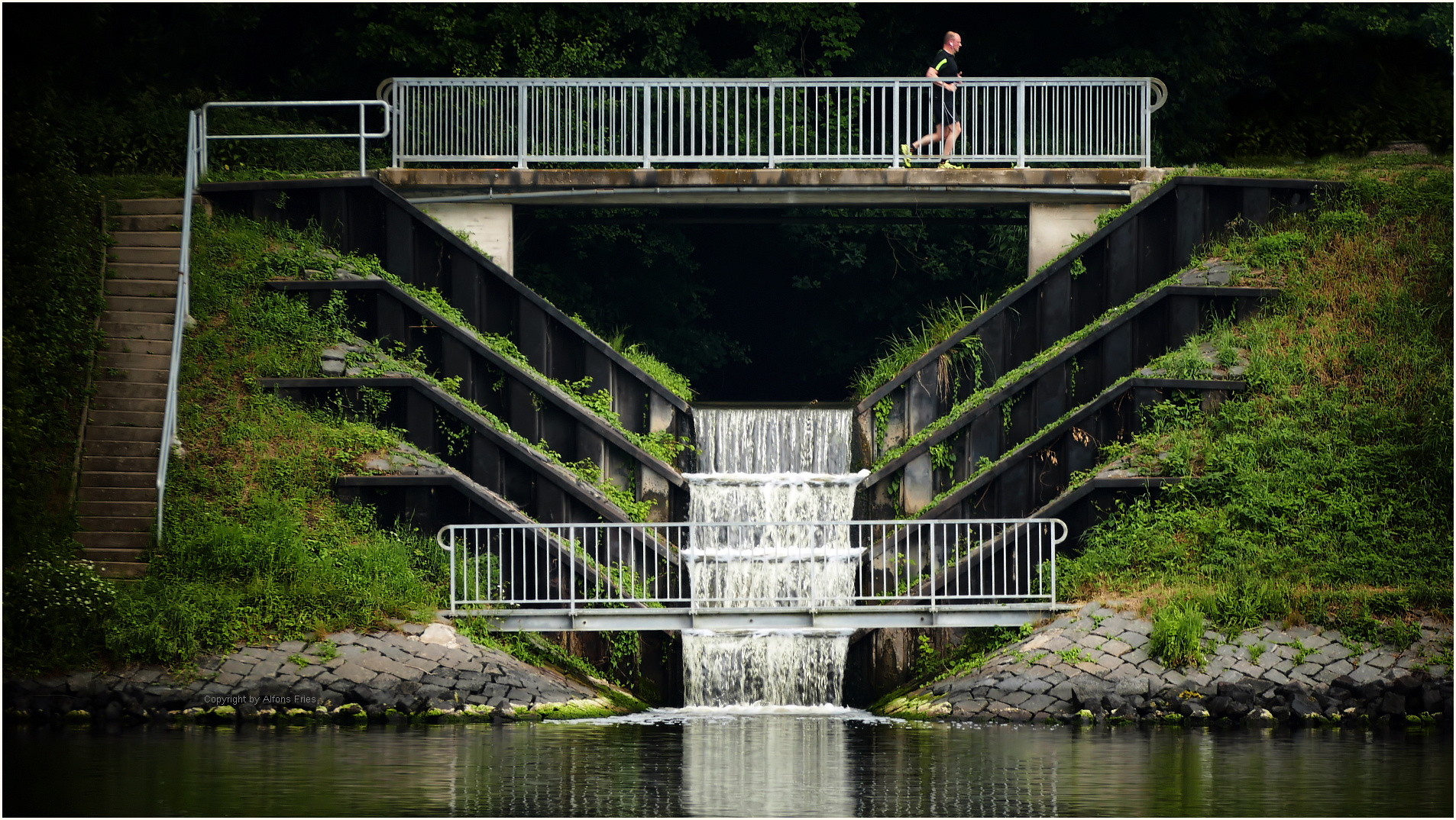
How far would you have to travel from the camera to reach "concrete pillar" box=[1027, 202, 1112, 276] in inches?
1130

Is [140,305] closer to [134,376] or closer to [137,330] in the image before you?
[137,330]

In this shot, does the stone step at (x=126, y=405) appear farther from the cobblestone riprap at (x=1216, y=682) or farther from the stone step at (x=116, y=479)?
the cobblestone riprap at (x=1216, y=682)

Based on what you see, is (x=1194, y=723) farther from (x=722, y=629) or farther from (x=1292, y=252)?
(x=1292, y=252)

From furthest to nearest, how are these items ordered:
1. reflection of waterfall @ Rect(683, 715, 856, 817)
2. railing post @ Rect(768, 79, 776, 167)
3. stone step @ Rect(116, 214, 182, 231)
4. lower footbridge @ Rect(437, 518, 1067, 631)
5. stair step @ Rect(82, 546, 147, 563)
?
railing post @ Rect(768, 79, 776, 167) → stone step @ Rect(116, 214, 182, 231) → stair step @ Rect(82, 546, 147, 563) → lower footbridge @ Rect(437, 518, 1067, 631) → reflection of waterfall @ Rect(683, 715, 856, 817)

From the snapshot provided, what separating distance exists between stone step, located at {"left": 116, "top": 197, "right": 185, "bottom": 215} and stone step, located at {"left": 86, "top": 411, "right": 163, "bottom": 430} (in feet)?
13.5

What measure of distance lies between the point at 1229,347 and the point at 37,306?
16.2 meters

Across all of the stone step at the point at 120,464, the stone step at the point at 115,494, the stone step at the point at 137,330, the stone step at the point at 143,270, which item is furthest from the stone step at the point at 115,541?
the stone step at the point at 143,270

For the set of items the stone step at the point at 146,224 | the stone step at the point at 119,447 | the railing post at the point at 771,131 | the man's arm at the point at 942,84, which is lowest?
the stone step at the point at 119,447

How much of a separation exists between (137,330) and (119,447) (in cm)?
220

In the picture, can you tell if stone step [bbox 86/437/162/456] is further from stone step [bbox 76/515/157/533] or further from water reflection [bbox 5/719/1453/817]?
water reflection [bbox 5/719/1453/817]

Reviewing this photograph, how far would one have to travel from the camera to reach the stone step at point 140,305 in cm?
2589

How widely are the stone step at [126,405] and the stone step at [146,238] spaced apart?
10.2 ft

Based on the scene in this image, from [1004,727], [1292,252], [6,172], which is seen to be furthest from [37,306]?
[1292,252]

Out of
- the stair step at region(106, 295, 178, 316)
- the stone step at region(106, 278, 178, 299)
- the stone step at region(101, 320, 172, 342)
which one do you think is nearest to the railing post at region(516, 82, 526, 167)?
the stone step at region(106, 278, 178, 299)
